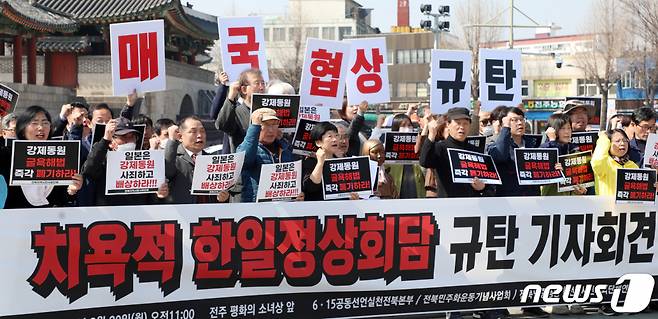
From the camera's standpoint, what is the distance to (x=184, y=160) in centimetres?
629

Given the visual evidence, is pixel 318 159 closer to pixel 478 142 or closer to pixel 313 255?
pixel 313 255

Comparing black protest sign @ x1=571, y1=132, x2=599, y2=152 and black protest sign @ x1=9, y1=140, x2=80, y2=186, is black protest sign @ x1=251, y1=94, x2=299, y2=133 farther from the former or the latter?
black protest sign @ x1=571, y1=132, x2=599, y2=152

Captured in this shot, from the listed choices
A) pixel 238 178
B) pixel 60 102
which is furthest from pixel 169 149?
pixel 60 102

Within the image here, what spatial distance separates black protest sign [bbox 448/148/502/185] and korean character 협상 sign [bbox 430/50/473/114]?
3.44ft

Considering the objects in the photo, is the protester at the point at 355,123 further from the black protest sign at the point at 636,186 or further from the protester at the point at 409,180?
the black protest sign at the point at 636,186

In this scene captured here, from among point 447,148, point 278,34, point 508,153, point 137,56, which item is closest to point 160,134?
point 137,56

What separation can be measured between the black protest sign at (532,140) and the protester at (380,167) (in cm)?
117

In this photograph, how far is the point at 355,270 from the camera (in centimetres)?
622

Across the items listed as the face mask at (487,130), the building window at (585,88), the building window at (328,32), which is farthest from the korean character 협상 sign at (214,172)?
the building window at (328,32)

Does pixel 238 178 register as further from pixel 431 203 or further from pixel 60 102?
pixel 60 102

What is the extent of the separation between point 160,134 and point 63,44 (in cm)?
2846

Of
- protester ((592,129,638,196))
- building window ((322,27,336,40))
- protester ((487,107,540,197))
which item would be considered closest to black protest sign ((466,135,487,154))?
protester ((487,107,540,197))

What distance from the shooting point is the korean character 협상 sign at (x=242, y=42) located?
300 inches

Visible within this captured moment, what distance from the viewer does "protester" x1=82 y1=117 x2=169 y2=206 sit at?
577 cm
